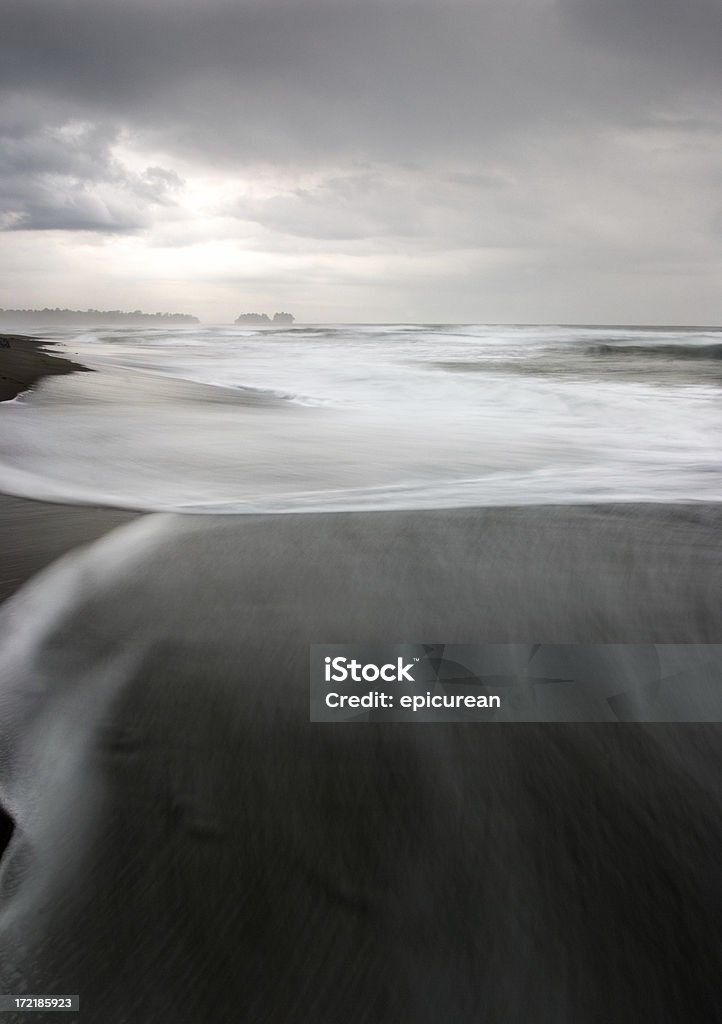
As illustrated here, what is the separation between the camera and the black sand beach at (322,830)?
2.92 ft

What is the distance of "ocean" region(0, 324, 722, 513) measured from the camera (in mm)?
2922

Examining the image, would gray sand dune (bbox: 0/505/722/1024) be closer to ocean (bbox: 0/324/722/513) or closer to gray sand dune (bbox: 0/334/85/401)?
ocean (bbox: 0/324/722/513)

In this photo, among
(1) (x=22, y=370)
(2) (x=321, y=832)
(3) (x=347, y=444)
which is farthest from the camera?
(1) (x=22, y=370)

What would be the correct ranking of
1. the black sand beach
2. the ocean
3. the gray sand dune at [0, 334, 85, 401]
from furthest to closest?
the gray sand dune at [0, 334, 85, 401] < the ocean < the black sand beach

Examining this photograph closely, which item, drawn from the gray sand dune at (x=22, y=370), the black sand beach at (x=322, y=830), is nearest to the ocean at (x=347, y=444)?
the gray sand dune at (x=22, y=370)

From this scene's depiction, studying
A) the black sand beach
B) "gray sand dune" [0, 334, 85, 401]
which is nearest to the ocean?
"gray sand dune" [0, 334, 85, 401]

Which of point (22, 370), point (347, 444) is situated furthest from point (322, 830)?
point (22, 370)

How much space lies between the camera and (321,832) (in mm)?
1089

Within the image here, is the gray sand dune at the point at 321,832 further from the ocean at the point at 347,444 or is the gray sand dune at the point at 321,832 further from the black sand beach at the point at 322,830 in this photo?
the ocean at the point at 347,444

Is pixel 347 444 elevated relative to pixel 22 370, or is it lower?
lower

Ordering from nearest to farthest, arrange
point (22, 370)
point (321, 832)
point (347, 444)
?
point (321, 832) → point (347, 444) → point (22, 370)

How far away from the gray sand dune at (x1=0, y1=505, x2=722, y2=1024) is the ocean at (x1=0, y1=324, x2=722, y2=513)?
1.07m

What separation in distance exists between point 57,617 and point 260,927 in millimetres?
965

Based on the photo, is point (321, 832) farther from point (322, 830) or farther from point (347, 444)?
point (347, 444)
